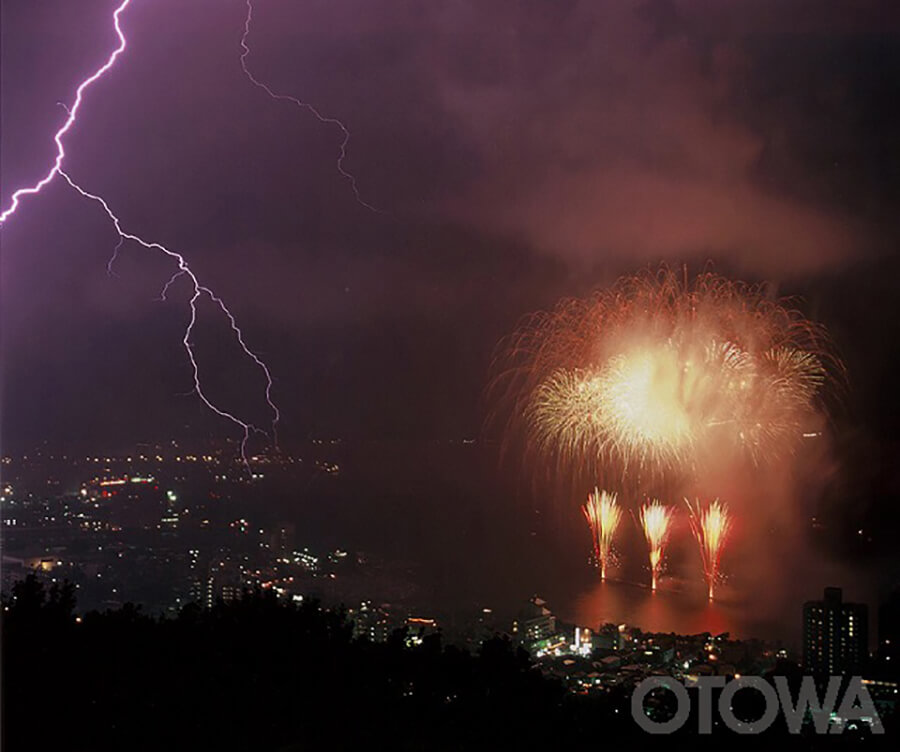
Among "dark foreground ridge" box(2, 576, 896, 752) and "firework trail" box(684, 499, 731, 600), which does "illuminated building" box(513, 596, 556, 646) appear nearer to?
"firework trail" box(684, 499, 731, 600)

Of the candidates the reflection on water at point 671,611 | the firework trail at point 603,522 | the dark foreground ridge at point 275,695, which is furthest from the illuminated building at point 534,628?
the dark foreground ridge at point 275,695

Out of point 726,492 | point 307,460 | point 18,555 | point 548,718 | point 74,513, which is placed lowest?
point 548,718

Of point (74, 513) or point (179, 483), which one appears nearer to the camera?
point (74, 513)

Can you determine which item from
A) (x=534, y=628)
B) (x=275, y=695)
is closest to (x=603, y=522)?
(x=534, y=628)

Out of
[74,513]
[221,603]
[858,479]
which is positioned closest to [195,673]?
[221,603]

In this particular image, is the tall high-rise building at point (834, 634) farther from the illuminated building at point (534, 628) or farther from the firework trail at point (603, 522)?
the firework trail at point (603, 522)

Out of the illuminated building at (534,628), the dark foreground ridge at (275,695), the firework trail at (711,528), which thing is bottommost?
the dark foreground ridge at (275,695)

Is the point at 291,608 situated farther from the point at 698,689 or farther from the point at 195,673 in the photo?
the point at 698,689
